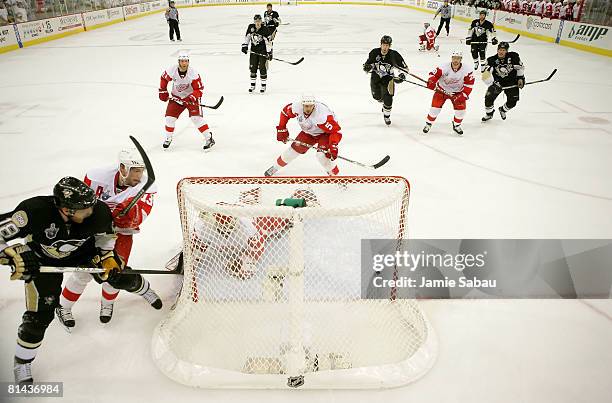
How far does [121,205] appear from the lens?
7.73ft

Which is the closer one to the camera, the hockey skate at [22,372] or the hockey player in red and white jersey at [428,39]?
the hockey skate at [22,372]

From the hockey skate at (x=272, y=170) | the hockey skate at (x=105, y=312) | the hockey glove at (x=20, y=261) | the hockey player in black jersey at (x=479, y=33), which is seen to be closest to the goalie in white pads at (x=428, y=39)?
the hockey player in black jersey at (x=479, y=33)

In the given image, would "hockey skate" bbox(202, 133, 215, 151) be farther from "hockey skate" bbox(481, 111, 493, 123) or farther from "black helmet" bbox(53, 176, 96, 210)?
"hockey skate" bbox(481, 111, 493, 123)

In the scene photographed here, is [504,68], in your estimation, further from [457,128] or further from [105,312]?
[105,312]

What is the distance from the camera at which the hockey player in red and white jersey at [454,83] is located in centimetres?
501

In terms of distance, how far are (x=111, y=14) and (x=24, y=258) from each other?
57.7 ft

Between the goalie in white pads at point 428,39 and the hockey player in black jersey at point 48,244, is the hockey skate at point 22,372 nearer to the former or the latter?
the hockey player in black jersey at point 48,244

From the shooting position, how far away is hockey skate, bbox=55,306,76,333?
243 centimetres

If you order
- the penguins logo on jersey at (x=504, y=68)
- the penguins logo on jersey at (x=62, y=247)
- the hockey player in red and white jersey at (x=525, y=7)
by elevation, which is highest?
the hockey player in red and white jersey at (x=525, y=7)

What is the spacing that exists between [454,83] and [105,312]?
4.49 m

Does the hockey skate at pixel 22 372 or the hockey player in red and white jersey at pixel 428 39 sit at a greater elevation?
the hockey player in red and white jersey at pixel 428 39

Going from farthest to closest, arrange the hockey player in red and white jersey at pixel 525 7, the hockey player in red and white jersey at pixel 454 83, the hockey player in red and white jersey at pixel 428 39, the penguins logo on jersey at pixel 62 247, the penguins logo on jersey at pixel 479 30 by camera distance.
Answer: the hockey player in red and white jersey at pixel 525 7, the hockey player in red and white jersey at pixel 428 39, the penguins logo on jersey at pixel 479 30, the hockey player in red and white jersey at pixel 454 83, the penguins logo on jersey at pixel 62 247

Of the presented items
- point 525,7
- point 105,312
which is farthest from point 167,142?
point 525,7

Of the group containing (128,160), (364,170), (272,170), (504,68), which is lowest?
(364,170)
